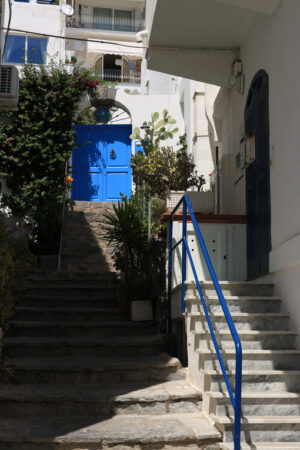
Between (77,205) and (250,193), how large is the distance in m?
6.18

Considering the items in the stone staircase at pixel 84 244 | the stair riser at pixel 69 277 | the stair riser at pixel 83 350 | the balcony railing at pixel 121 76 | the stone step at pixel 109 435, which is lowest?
the stone step at pixel 109 435

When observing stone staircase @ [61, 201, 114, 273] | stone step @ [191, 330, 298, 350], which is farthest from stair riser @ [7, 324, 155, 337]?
stone staircase @ [61, 201, 114, 273]

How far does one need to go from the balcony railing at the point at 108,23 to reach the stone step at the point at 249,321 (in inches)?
934

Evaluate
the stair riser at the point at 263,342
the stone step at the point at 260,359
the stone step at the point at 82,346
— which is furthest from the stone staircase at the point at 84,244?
the stone step at the point at 260,359

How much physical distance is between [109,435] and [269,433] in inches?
46.7

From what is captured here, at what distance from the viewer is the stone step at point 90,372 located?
17.8ft

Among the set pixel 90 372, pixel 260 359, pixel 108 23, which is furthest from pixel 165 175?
pixel 108 23

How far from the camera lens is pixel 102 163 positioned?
15.1 m

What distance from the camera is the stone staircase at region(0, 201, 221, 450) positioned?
4156 millimetres

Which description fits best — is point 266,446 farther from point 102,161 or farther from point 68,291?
point 102,161

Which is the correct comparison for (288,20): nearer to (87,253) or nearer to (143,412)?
(143,412)

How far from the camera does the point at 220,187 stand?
8.45m

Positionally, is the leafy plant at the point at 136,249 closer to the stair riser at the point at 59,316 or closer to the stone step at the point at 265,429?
the stair riser at the point at 59,316

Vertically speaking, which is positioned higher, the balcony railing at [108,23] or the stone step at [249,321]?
the balcony railing at [108,23]
